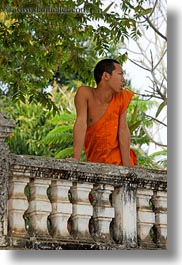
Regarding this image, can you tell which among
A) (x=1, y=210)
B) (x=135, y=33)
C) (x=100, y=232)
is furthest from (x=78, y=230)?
(x=135, y=33)

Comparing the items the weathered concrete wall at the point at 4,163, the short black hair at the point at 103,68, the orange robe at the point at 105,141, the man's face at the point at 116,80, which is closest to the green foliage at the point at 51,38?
the short black hair at the point at 103,68

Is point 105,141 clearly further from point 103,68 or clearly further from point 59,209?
point 59,209

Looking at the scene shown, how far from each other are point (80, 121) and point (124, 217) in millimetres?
544

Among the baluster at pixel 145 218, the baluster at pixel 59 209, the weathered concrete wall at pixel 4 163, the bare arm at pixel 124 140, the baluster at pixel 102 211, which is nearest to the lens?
the weathered concrete wall at pixel 4 163

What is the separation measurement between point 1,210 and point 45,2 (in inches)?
48.0

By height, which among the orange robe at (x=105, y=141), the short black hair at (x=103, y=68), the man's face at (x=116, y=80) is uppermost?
the short black hair at (x=103, y=68)

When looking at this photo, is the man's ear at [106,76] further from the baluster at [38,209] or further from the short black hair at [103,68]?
the baluster at [38,209]

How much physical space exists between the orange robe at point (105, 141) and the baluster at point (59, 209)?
0.41 metres

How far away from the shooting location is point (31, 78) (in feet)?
16.3

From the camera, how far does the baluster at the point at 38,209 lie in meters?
4.24

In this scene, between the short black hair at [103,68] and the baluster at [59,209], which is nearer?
the baluster at [59,209]

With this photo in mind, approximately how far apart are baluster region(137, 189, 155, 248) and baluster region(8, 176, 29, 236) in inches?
25.7

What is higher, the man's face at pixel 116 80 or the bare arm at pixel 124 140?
the man's face at pixel 116 80

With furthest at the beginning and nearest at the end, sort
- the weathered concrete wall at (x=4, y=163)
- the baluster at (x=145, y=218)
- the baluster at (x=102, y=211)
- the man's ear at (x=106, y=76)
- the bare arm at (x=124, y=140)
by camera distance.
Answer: the man's ear at (x=106, y=76) → the bare arm at (x=124, y=140) → the baluster at (x=145, y=218) → the baluster at (x=102, y=211) → the weathered concrete wall at (x=4, y=163)
